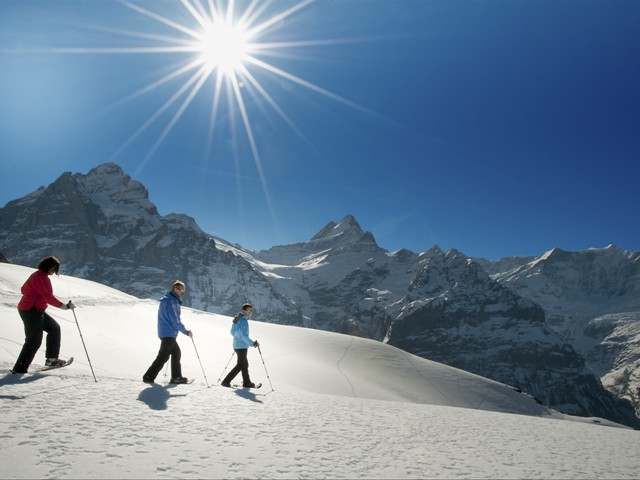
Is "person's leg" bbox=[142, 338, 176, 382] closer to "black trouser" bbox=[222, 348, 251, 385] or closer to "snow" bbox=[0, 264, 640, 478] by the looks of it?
"snow" bbox=[0, 264, 640, 478]

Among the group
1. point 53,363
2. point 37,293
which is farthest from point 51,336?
point 37,293

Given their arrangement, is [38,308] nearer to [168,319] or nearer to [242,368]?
[168,319]

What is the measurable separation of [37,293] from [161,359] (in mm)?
→ 2910

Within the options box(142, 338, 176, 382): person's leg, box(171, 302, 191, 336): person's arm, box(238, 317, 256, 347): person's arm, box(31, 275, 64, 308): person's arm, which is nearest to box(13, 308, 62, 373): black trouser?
box(31, 275, 64, 308): person's arm

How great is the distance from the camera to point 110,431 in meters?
5.50

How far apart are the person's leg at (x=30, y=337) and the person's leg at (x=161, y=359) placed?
216 centimetres

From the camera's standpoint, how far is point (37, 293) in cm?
851

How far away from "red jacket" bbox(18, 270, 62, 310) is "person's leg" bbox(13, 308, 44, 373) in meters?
0.13

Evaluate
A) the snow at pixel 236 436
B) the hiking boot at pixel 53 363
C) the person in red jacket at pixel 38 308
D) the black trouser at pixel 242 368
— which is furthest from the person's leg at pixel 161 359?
the black trouser at pixel 242 368

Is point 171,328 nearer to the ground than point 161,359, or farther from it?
farther from it

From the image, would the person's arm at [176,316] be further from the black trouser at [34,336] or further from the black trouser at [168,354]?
Result: the black trouser at [34,336]

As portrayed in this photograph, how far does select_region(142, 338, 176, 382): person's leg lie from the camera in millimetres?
9117

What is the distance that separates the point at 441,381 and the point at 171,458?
21453mm

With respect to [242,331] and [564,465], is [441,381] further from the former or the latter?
[564,465]
